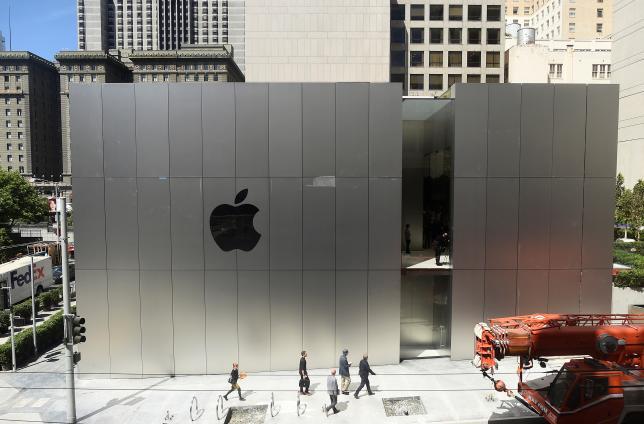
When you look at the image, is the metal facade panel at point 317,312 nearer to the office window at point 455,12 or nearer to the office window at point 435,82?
the office window at point 435,82

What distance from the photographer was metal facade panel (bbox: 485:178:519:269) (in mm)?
15453

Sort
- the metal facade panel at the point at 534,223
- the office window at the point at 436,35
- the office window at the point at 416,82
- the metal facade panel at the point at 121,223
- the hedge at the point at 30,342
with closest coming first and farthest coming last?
1. the metal facade panel at the point at 121,223
2. the metal facade panel at the point at 534,223
3. the hedge at the point at 30,342
4. the office window at the point at 436,35
5. the office window at the point at 416,82

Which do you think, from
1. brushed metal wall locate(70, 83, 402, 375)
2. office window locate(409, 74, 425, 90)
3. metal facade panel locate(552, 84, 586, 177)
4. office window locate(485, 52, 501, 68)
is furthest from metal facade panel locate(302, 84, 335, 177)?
office window locate(485, 52, 501, 68)

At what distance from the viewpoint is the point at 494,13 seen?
47969 millimetres

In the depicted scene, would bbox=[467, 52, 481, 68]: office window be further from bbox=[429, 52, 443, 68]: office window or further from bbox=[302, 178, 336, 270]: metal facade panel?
bbox=[302, 178, 336, 270]: metal facade panel

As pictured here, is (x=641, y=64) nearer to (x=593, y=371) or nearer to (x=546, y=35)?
(x=546, y=35)

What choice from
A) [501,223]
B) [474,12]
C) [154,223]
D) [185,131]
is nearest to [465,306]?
[501,223]

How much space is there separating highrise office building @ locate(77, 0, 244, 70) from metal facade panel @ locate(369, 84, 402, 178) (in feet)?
427

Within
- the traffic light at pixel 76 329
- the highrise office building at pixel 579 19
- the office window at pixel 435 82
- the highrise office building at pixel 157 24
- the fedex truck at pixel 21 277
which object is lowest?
the fedex truck at pixel 21 277

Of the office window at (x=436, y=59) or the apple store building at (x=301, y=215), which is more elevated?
the office window at (x=436, y=59)

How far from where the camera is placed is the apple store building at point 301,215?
585 inches

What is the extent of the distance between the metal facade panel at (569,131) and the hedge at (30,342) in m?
22.2

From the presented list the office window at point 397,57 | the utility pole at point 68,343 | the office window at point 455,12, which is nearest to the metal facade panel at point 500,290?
the utility pole at point 68,343

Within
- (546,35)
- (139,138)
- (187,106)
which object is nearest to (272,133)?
(187,106)
